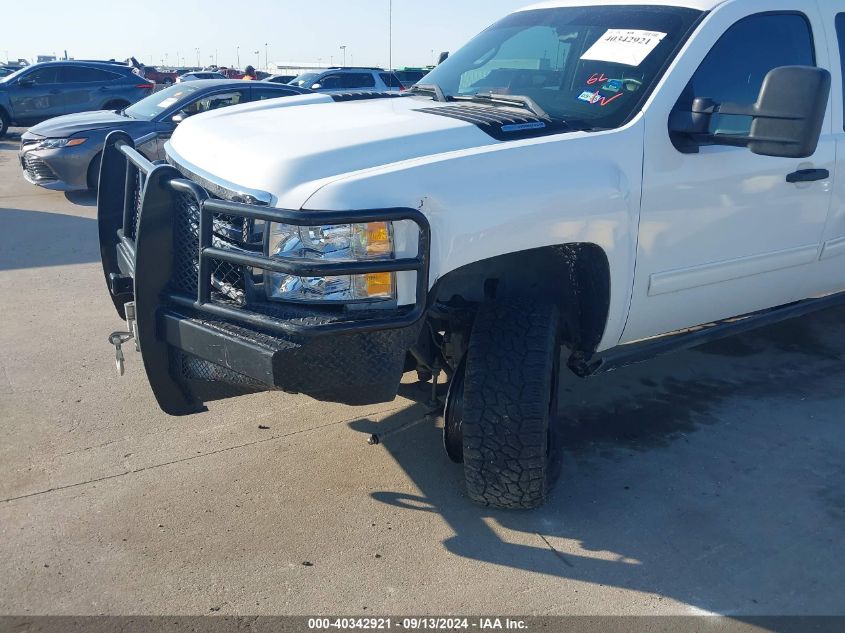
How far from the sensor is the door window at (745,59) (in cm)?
340

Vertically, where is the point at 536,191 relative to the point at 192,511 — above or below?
above

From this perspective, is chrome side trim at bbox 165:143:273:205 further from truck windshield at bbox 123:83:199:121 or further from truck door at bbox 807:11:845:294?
truck windshield at bbox 123:83:199:121

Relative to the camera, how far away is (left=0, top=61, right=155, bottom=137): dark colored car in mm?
16234

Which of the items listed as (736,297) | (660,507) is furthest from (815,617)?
(736,297)

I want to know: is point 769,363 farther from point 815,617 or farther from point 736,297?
point 815,617

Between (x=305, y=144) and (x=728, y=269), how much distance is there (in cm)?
194

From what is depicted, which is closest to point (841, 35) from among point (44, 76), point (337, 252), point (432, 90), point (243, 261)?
point (432, 90)

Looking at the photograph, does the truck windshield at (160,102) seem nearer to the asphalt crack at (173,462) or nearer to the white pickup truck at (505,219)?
the white pickup truck at (505,219)

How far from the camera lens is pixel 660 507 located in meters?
3.28

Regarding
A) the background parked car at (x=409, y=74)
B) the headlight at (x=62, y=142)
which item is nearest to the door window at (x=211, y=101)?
the headlight at (x=62, y=142)

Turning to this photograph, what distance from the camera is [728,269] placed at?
A: 3.57m

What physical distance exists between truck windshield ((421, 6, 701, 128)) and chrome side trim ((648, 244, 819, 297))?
68 cm

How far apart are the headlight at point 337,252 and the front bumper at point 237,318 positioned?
5 cm

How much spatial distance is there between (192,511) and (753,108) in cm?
260
